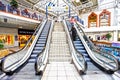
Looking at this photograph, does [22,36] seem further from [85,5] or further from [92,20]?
[85,5]

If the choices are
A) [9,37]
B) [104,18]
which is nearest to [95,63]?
[9,37]

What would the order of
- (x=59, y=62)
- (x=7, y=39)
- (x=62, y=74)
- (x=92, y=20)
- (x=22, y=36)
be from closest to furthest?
(x=62, y=74) < (x=59, y=62) < (x=7, y=39) < (x=22, y=36) < (x=92, y=20)

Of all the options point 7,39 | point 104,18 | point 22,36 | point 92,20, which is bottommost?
point 7,39

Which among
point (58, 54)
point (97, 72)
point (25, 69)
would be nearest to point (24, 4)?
point (58, 54)

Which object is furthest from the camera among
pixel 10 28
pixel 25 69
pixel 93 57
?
pixel 10 28

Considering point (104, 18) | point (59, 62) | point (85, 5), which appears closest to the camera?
point (59, 62)

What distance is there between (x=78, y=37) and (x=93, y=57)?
301 centimetres

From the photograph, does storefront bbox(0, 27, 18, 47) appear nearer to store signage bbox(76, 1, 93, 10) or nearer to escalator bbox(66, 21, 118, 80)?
escalator bbox(66, 21, 118, 80)

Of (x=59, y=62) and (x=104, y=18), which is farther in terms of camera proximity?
(x=104, y=18)

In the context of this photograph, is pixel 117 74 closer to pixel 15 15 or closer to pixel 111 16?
pixel 15 15

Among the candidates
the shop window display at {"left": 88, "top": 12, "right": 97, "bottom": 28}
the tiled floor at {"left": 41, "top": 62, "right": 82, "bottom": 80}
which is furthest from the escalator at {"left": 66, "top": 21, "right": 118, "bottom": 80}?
the shop window display at {"left": 88, "top": 12, "right": 97, "bottom": 28}

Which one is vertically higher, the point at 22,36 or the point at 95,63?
the point at 22,36

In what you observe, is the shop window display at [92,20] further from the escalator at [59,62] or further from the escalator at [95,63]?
the escalator at [95,63]

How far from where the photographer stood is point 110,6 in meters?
20.0
